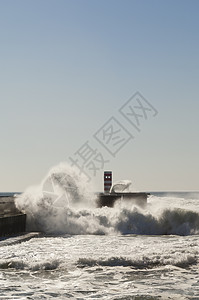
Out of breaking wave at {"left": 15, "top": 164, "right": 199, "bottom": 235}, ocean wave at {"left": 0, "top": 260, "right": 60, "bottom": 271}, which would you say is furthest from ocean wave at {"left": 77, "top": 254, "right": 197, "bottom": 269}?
breaking wave at {"left": 15, "top": 164, "right": 199, "bottom": 235}

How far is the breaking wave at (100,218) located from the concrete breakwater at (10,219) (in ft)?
1.35

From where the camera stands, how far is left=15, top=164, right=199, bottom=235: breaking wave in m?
16.0

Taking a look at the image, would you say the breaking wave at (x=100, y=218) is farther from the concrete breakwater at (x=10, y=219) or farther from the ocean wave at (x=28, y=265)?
the ocean wave at (x=28, y=265)

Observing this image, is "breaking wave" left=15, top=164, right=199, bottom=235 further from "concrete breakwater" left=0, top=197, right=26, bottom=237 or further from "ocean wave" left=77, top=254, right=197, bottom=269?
"ocean wave" left=77, top=254, right=197, bottom=269

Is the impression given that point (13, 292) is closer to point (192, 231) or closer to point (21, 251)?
point (21, 251)

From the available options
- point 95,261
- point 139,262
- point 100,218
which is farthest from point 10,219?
point 139,262

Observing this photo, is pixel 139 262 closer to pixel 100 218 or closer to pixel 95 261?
pixel 95 261

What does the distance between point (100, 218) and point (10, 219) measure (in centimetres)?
388

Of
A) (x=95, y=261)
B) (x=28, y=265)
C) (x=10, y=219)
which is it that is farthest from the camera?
(x=10, y=219)

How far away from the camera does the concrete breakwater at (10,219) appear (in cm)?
1321

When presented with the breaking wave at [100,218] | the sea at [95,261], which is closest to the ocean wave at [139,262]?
the sea at [95,261]

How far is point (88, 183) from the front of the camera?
21.0 m

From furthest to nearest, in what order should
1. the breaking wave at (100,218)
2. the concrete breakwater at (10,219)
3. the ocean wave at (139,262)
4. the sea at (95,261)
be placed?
1. the breaking wave at (100,218)
2. the concrete breakwater at (10,219)
3. the ocean wave at (139,262)
4. the sea at (95,261)

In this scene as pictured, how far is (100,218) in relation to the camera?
16656 mm
